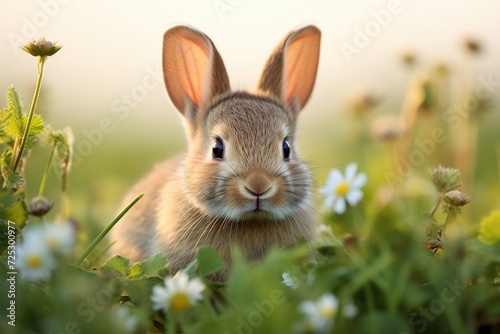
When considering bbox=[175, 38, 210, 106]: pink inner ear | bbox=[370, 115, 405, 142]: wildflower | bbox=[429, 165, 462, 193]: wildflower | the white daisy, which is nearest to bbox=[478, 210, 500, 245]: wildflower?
bbox=[429, 165, 462, 193]: wildflower

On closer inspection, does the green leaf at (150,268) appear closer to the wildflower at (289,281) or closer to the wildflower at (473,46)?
the wildflower at (289,281)

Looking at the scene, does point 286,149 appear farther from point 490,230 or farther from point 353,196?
point 490,230

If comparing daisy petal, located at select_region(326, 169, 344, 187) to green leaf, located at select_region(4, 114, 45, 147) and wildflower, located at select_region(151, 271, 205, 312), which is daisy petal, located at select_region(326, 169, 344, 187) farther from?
green leaf, located at select_region(4, 114, 45, 147)

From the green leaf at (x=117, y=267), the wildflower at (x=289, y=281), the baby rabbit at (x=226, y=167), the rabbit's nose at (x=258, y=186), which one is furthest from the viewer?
the baby rabbit at (x=226, y=167)

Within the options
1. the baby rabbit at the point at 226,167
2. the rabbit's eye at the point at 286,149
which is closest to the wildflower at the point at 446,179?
the baby rabbit at the point at 226,167

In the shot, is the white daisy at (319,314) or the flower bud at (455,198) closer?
the white daisy at (319,314)

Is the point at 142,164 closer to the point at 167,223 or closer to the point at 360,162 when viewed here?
the point at 360,162

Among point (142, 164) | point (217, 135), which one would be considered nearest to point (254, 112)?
point (217, 135)
